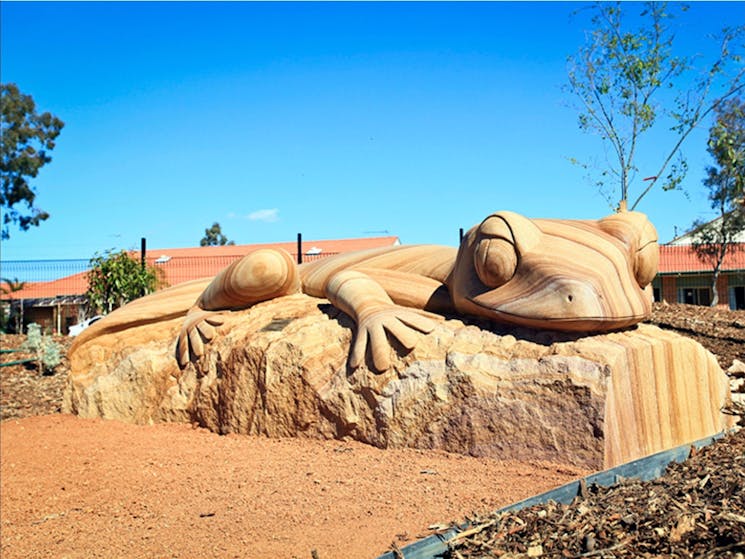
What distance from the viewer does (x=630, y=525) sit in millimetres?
2686

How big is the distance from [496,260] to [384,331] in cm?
88

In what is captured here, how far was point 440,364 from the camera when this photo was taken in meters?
4.30

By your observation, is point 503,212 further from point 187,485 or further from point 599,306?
point 187,485

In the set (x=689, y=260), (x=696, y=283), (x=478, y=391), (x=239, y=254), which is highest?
(x=239, y=254)

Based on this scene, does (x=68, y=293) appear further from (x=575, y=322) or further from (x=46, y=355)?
(x=575, y=322)

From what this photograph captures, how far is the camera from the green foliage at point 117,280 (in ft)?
39.8

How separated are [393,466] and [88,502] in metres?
Result: 1.80

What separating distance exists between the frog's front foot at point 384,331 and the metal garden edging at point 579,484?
1.45m

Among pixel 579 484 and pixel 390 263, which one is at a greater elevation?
pixel 390 263

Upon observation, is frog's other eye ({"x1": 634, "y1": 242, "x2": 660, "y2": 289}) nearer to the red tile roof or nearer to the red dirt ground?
the red dirt ground

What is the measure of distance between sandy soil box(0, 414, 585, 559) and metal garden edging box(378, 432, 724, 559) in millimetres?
169

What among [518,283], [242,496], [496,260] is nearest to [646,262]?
[518,283]

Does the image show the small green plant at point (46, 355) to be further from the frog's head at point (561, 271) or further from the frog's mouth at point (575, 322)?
the frog's mouth at point (575, 322)

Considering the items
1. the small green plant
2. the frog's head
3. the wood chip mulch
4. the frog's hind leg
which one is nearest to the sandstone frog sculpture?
the frog's head
